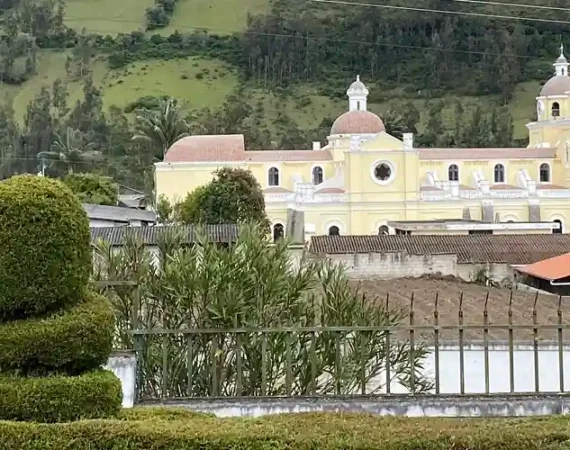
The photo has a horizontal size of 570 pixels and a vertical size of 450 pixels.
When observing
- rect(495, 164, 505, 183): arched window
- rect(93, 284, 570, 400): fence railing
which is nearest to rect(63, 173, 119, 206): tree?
rect(495, 164, 505, 183): arched window

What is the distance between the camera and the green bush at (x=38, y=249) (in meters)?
5.24

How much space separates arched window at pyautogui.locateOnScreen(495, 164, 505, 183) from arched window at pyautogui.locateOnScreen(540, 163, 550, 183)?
7.95ft

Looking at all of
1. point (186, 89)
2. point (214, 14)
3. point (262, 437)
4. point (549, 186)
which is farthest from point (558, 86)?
point (214, 14)

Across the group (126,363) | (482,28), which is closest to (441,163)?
(126,363)

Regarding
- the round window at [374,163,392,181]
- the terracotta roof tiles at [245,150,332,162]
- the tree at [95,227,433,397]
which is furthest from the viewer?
the terracotta roof tiles at [245,150,332,162]

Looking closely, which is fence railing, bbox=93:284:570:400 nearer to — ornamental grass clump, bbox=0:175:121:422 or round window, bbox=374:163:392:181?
ornamental grass clump, bbox=0:175:121:422

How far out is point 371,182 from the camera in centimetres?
4206

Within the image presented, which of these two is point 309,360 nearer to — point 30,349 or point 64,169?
point 30,349

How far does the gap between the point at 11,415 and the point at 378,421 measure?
7.60 ft

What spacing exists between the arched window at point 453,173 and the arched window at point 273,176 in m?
9.33

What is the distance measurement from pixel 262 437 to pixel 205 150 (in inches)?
1518

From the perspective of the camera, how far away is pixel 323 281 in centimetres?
838

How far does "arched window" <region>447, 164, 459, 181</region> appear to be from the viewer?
148 ft

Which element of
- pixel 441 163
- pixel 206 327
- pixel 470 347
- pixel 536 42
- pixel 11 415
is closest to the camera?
pixel 11 415
